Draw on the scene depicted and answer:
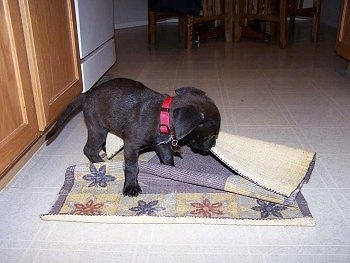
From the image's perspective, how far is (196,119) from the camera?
1.25m

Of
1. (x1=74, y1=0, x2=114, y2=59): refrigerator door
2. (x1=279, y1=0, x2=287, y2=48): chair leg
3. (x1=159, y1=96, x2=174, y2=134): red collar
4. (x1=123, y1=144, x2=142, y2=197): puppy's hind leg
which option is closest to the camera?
(x1=159, y1=96, x2=174, y2=134): red collar

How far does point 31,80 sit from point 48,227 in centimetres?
68

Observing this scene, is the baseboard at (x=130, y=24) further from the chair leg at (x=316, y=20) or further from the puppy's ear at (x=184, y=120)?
the puppy's ear at (x=184, y=120)

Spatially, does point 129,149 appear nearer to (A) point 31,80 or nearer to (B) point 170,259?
(B) point 170,259

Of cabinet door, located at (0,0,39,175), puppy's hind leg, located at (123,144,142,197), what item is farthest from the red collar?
cabinet door, located at (0,0,39,175)

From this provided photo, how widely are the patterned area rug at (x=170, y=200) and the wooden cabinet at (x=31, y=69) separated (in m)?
0.29

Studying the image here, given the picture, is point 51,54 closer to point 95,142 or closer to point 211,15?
point 95,142

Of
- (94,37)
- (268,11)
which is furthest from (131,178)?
(268,11)

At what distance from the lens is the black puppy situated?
133cm

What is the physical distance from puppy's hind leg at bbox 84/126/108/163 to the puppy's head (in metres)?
0.45

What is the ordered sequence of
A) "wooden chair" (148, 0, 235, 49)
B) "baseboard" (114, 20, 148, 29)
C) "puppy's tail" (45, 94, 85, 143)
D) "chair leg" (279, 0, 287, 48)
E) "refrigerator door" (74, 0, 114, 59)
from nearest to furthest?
"puppy's tail" (45, 94, 85, 143)
"refrigerator door" (74, 0, 114, 59)
"chair leg" (279, 0, 287, 48)
"wooden chair" (148, 0, 235, 49)
"baseboard" (114, 20, 148, 29)

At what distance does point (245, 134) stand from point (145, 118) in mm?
850

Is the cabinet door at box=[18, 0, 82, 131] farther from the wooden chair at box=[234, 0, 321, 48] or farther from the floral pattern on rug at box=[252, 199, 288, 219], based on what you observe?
the wooden chair at box=[234, 0, 321, 48]

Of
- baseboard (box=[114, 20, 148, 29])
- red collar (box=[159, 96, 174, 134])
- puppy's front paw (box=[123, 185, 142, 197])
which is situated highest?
red collar (box=[159, 96, 174, 134])
